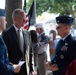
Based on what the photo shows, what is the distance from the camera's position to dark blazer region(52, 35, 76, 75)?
324 centimetres

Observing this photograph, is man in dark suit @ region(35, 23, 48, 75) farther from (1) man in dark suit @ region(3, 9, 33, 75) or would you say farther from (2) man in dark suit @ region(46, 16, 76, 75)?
(2) man in dark suit @ region(46, 16, 76, 75)

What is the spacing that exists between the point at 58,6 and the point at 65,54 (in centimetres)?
1013

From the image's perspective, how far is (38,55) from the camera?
6.59 meters

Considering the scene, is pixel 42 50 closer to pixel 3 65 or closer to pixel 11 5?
pixel 11 5

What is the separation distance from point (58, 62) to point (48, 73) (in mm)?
3900

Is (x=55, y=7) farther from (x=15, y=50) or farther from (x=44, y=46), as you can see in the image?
(x=15, y=50)

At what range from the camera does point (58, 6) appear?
43.5 feet

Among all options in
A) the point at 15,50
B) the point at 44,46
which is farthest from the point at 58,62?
the point at 44,46

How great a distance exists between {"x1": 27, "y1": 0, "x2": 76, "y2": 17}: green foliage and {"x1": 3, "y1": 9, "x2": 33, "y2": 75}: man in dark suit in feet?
31.0

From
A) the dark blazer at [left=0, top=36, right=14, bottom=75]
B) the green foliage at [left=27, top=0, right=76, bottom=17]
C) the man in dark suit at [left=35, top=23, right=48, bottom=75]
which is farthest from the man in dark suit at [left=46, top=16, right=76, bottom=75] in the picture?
the green foliage at [left=27, top=0, right=76, bottom=17]

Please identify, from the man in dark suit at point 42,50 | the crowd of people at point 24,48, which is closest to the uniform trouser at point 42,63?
the man in dark suit at point 42,50

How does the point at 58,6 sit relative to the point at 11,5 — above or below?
below

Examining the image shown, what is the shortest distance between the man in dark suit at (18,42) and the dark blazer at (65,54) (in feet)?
1.62

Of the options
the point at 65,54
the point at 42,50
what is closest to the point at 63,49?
the point at 65,54
